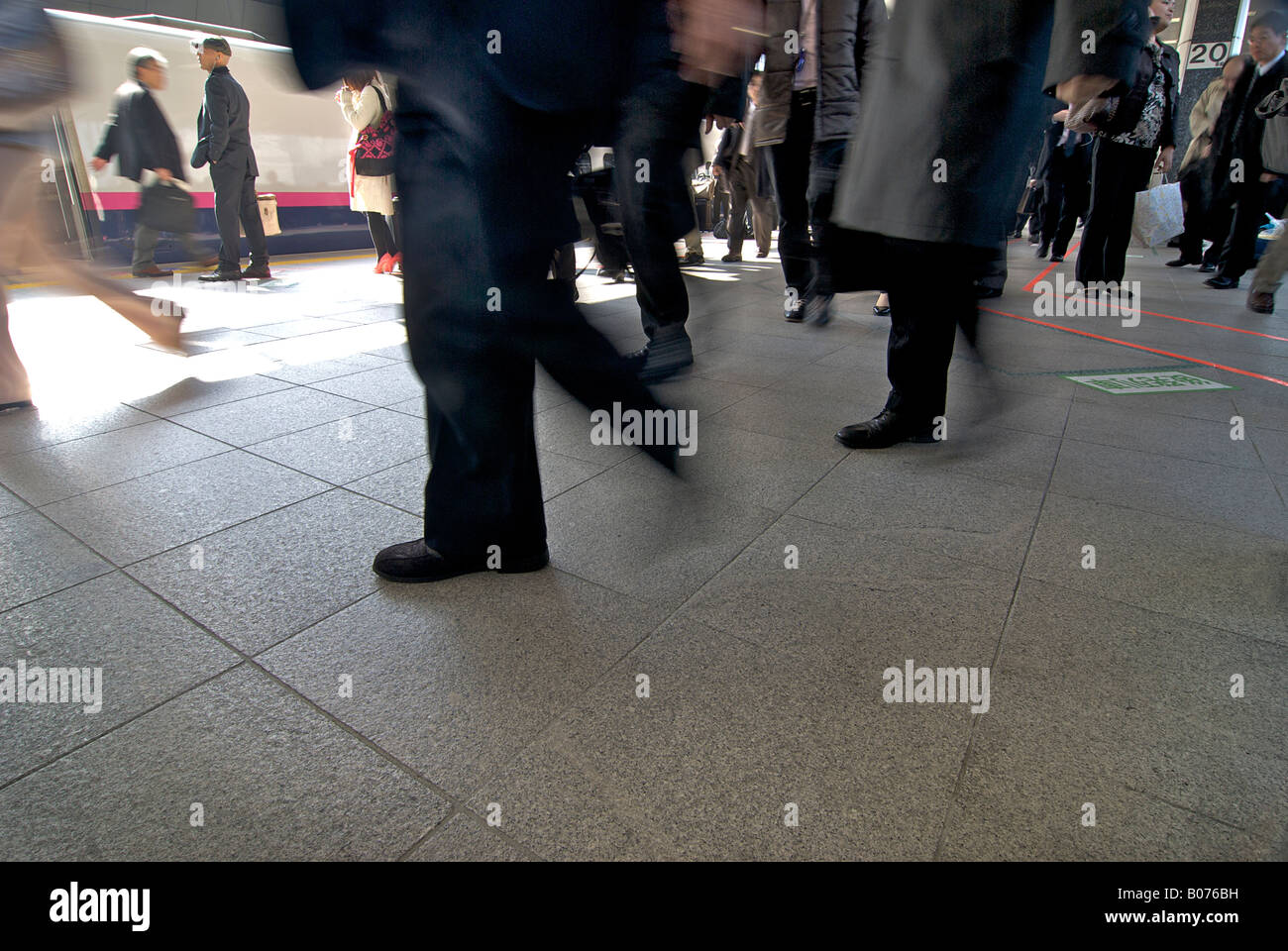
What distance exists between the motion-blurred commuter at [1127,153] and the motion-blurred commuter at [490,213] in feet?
16.1

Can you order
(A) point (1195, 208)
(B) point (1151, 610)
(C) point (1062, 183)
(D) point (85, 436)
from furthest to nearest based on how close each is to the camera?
1. (C) point (1062, 183)
2. (A) point (1195, 208)
3. (D) point (85, 436)
4. (B) point (1151, 610)

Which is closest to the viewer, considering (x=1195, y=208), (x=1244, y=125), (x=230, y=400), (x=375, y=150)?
(x=230, y=400)

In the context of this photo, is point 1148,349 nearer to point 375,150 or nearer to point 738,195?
point 738,195

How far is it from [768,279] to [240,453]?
591cm

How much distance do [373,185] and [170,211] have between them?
4843mm

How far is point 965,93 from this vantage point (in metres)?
2.02

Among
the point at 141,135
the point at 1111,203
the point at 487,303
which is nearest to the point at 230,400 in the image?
the point at 487,303

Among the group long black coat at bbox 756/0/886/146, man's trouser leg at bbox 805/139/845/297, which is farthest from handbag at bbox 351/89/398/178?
man's trouser leg at bbox 805/139/845/297

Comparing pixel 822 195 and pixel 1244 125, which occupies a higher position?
pixel 1244 125

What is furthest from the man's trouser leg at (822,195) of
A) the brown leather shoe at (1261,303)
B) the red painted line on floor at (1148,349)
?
the brown leather shoe at (1261,303)

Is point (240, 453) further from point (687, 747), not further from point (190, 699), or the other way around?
point (687, 747)

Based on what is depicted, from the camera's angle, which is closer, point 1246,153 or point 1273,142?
point 1273,142

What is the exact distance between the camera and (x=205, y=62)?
6.28 m
